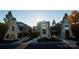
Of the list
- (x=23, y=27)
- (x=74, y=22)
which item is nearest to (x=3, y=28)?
(x=23, y=27)

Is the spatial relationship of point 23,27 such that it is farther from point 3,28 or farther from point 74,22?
point 74,22

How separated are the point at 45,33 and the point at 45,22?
162 mm

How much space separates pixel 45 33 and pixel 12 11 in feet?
1.89

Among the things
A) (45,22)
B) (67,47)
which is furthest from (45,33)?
(67,47)

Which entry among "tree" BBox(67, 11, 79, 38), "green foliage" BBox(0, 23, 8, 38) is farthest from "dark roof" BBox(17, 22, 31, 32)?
"tree" BBox(67, 11, 79, 38)

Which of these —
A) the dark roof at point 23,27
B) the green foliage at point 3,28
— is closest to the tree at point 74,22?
the dark roof at point 23,27

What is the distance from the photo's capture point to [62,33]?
3334mm

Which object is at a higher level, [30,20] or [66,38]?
[30,20]

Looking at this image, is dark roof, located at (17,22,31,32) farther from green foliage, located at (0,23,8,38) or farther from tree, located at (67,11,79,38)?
tree, located at (67,11,79,38)

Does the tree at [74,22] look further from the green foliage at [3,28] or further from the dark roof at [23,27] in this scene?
the green foliage at [3,28]

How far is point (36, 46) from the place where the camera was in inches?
131
